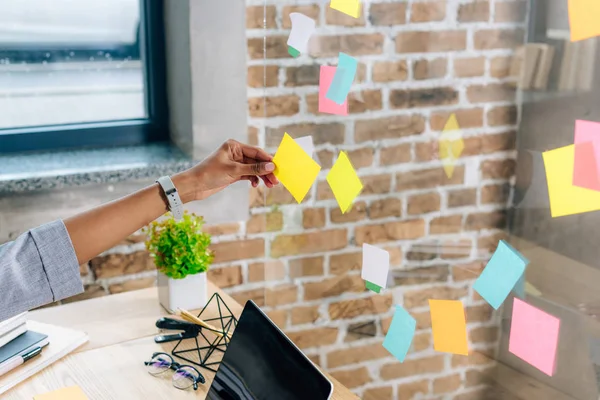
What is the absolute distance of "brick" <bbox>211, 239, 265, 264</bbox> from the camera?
2.10 metres

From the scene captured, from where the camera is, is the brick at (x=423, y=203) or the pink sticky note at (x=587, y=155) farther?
the brick at (x=423, y=203)

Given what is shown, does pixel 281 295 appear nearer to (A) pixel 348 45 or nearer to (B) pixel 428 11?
(A) pixel 348 45

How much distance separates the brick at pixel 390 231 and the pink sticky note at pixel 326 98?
0.72 ft

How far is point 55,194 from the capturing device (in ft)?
6.20

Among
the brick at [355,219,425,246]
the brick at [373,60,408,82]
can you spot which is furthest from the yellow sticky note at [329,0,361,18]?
the brick at [355,219,425,246]

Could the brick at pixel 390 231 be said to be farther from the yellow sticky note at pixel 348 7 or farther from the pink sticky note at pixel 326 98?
the yellow sticky note at pixel 348 7

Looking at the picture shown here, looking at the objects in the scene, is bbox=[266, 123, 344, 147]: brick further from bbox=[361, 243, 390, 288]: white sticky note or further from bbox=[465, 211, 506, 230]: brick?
bbox=[465, 211, 506, 230]: brick

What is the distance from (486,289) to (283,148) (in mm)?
688

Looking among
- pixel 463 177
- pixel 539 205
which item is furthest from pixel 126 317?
pixel 539 205

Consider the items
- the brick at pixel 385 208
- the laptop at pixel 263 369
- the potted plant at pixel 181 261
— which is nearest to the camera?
the laptop at pixel 263 369

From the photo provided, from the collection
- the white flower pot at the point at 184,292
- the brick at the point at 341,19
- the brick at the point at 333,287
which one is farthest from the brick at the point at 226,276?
the brick at the point at 341,19

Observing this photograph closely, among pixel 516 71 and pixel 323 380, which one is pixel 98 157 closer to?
pixel 323 380

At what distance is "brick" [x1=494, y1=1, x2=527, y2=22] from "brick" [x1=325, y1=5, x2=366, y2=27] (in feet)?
1.16

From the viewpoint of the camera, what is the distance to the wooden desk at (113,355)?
1.33m
